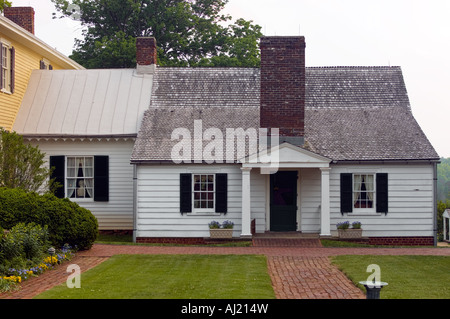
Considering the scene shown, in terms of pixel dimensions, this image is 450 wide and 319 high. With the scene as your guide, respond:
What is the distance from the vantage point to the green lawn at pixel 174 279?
10.5 m

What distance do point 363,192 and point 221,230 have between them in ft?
15.9

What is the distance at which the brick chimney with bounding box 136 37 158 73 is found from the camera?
79.7ft

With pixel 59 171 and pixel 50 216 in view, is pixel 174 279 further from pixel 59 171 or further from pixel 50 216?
pixel 59 171

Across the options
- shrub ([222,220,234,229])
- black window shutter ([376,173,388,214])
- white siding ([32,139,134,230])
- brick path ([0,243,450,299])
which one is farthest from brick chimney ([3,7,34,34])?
black window shutter ([376,173,388,214])

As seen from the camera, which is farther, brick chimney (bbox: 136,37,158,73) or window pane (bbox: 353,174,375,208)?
brick chimney (bbox: 136,37,158,73)

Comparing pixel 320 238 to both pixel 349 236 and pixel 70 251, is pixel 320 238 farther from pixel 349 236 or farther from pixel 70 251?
pixel 70 251

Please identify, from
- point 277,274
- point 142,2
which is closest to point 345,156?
point 277,274

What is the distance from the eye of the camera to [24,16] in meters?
26.1

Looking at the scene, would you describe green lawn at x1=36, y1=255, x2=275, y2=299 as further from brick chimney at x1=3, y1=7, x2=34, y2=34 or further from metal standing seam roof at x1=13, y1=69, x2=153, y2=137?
brick chimney at x1=3, y1=7, x2=34, y2=34

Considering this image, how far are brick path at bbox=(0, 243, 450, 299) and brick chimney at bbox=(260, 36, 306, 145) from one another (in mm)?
4171

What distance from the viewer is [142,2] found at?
123ft

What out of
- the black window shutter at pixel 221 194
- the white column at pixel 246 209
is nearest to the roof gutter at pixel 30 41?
the black window shutter at pixel 221 194
